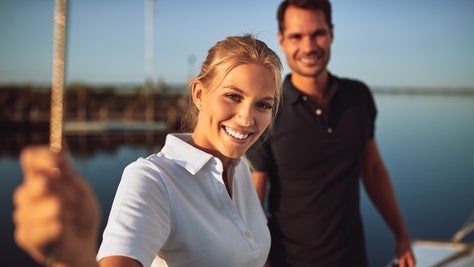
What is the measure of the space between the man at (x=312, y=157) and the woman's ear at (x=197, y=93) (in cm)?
72

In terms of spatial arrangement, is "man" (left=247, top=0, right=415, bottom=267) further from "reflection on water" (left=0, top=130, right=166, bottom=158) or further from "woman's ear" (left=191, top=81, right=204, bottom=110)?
"reflection on water" (left=0, top=130, right=166, bottom=158)

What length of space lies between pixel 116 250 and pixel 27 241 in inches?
17.3

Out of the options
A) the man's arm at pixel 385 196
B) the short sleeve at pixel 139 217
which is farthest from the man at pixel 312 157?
the short sleeve at pixel 139 217

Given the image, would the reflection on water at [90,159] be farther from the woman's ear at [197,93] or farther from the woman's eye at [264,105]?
the woman's eye at [264,105]

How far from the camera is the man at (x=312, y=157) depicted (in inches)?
84.3

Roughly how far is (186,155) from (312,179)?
38.2 inches

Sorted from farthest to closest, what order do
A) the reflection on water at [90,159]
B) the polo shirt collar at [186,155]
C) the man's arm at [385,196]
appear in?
1. the reflection on water at [90,159]
2. the man's arm at [385,196]
3. the polo shirt collar at [186,155]

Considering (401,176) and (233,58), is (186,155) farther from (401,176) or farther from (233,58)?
(401,176)

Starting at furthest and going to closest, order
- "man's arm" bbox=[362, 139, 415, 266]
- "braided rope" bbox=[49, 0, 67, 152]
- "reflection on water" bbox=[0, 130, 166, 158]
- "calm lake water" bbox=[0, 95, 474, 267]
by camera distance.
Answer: "reflection on water" bbox=[0, 130, 166, 158], "calm lake water" bbox=[0, 95, 474, 267], "man's arm" bbox=[362, 139, 415, 266], "braided rope" bbox=[49, 0, 67, 152]

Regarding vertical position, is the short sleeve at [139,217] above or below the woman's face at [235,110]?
below

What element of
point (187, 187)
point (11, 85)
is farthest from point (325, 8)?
point (11, 85)

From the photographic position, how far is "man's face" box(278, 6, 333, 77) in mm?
2203

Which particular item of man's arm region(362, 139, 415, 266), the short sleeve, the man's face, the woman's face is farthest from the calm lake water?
man's arm region(362, 139, 415, 266)

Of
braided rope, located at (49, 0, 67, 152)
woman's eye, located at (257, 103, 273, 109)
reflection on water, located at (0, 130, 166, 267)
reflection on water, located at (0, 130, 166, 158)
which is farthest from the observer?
reflection on water, located at (0, 130, 166, 158)
